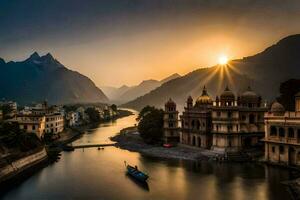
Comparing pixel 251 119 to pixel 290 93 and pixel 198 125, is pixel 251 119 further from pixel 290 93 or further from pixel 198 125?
pixel 290 93

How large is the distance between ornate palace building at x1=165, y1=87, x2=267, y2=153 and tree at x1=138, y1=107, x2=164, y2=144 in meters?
8.66

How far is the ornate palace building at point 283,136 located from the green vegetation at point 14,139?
133ft

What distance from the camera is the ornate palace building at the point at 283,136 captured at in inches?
2281

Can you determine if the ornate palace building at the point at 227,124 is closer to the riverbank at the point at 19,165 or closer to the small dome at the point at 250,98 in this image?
the small dome at the point at 250,98

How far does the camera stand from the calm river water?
4743cm

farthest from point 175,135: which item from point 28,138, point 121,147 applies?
point 28,138

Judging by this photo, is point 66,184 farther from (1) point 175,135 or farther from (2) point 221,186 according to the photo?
(1) point 175,135

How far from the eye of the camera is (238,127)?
71.2 meters

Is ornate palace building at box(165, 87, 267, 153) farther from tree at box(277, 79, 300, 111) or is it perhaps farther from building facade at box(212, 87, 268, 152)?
tree at box(277, 79, 300, 111)

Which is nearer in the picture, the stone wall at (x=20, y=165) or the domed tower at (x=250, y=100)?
the stone wall at (x=20, y=165)

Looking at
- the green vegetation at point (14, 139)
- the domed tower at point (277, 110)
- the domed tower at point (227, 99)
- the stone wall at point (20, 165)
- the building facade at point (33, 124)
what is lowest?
the stone wall at point (20, 165)

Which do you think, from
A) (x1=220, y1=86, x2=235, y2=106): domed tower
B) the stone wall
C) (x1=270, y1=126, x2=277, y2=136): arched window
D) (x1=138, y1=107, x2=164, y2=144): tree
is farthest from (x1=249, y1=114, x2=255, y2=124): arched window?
the stone wall

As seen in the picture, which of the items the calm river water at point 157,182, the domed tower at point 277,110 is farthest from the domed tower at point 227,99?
the calm river water at point 157,182

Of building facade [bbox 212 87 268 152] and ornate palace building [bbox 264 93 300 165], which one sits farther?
building facade [bbox 212 87 268 152]
